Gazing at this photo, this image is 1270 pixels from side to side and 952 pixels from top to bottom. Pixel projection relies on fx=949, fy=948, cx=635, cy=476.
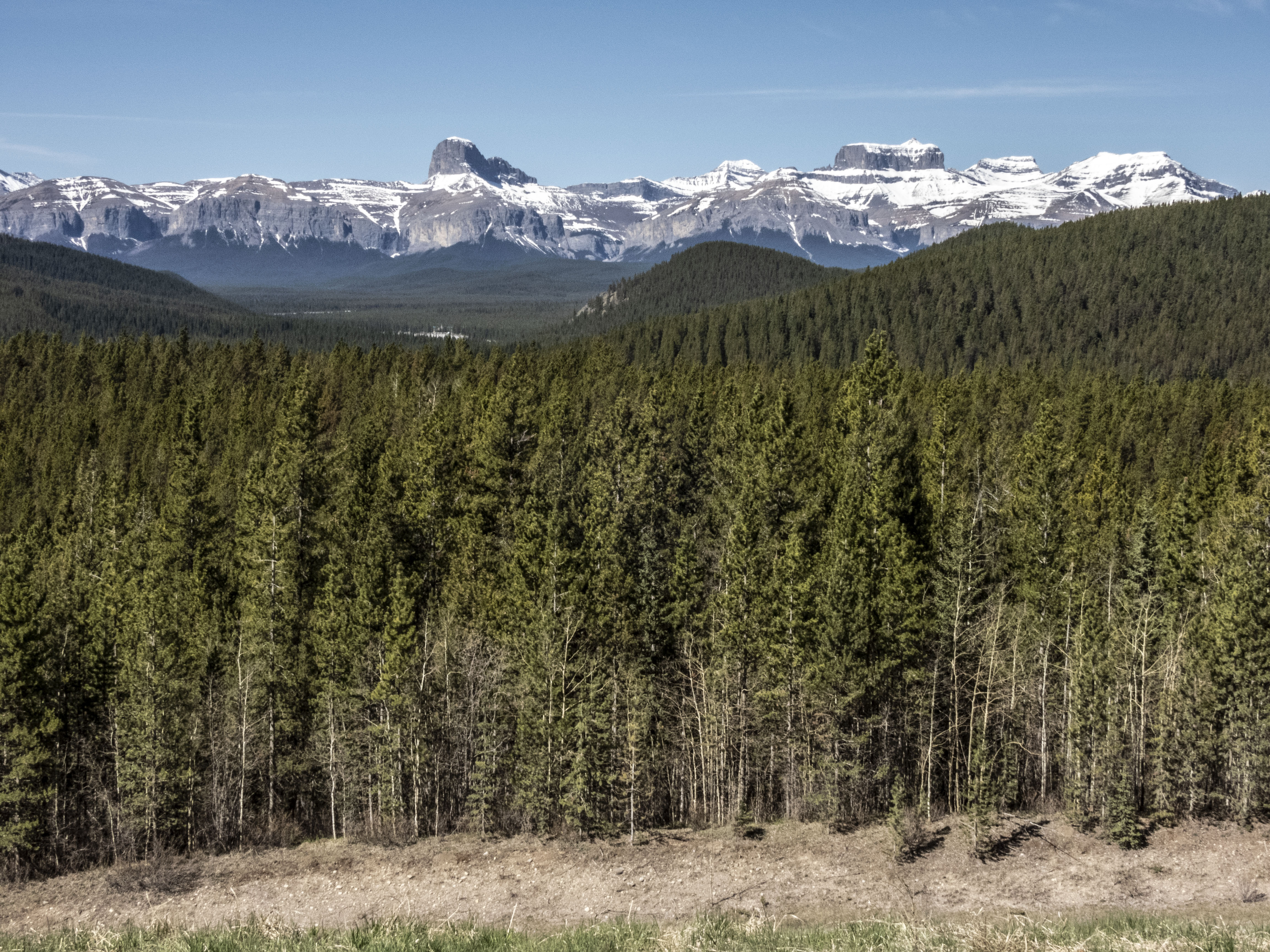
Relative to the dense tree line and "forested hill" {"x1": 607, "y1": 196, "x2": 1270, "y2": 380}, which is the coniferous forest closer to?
the dense tree line

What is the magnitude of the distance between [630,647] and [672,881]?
12.7 m

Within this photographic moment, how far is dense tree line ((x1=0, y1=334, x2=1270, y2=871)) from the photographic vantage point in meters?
38.4

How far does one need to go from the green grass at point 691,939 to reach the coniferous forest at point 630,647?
1803 cm

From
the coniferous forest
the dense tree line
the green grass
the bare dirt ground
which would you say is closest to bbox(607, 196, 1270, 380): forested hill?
the coniferous forest

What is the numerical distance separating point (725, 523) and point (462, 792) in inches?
806

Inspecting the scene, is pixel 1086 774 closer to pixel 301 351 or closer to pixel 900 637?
pixel 900 637

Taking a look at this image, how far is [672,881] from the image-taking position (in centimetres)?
3350

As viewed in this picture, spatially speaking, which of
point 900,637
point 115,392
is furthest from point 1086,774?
point 115,392

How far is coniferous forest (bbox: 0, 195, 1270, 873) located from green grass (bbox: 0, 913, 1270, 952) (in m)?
18.0

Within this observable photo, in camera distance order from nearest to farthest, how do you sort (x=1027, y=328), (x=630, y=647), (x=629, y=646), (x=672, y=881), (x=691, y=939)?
(x=691, y=939), (x=672, y=881), (x=629, y=646), (x=630, y=647), (x=1027, y=328)

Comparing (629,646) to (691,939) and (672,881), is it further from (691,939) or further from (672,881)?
(691,939)

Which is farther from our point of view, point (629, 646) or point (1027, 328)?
point (1027, 328)

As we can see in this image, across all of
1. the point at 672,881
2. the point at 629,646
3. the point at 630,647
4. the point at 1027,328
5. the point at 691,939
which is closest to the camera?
the point at 691,939

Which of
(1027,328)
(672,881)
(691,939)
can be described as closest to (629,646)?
(672,881)
